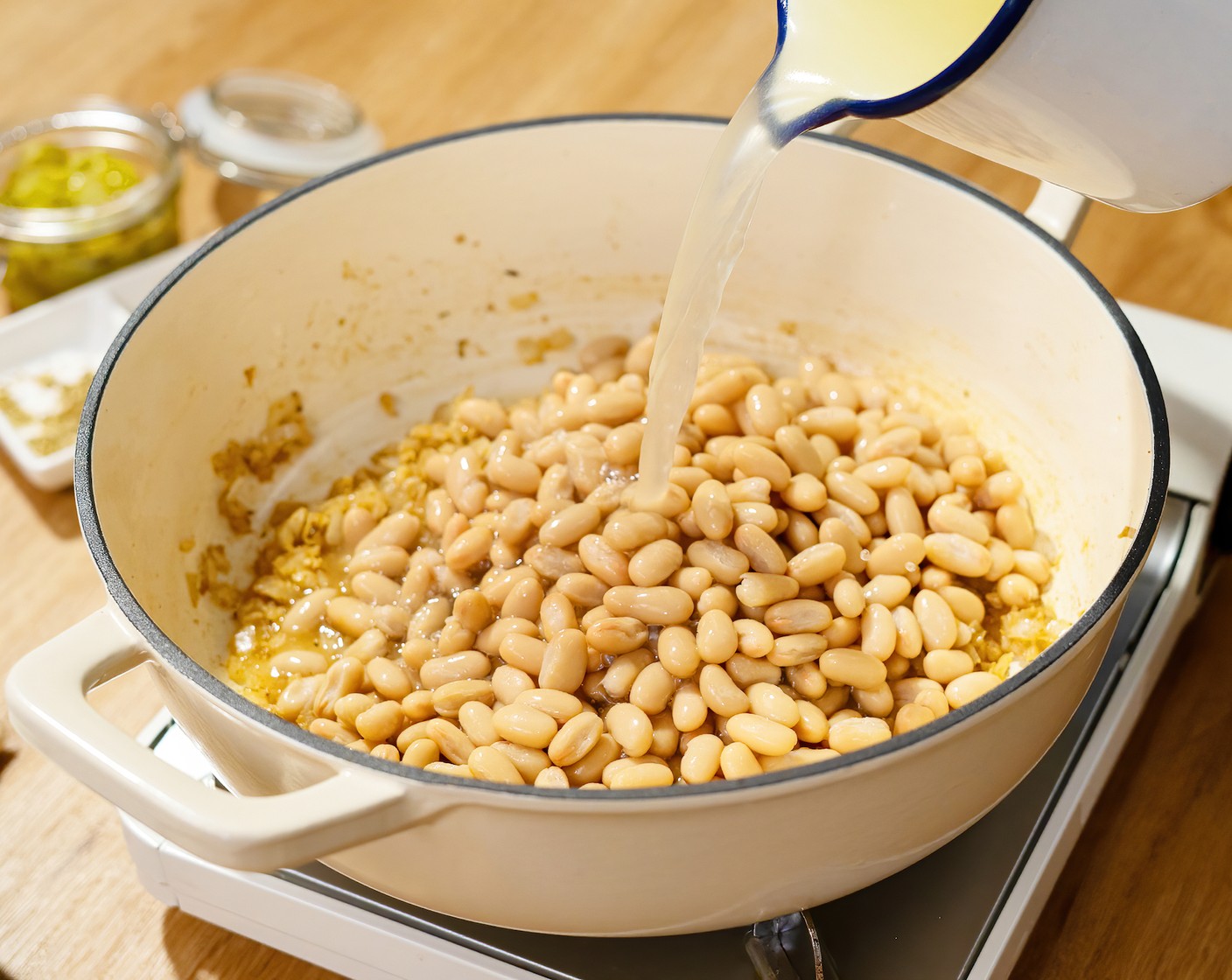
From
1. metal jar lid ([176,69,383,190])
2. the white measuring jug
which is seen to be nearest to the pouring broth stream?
the white measuring jug

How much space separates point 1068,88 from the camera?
0.47 m

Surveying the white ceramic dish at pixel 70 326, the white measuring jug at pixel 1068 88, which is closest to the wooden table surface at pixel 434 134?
the white measuring jug at pixel 1068 88

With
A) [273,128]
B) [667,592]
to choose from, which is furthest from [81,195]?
[667,592]

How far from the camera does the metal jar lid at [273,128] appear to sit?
1.14 meters

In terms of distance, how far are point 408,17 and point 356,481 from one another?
752mm

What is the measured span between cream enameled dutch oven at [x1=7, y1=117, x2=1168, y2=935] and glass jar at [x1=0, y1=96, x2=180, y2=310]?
0.31 m

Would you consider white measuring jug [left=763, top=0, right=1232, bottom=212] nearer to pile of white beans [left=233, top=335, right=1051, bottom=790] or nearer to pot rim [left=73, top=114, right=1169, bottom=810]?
pot rim [left=73, top=114, right=1169, bottom=810]

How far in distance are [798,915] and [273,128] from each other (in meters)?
0.96

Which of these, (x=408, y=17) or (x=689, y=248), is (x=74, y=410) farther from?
(x=408, y=17)

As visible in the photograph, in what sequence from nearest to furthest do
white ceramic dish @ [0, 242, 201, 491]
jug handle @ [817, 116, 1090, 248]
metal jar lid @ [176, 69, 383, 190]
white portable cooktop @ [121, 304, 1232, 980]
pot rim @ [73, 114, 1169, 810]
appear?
1. pot rim @ [73, 114, 1169, 810]
2. white portable cooktop @ [121, 304, 1232, 980]
3. jug handle @ [817, 116, 1090, 248]
4. white ceramic dish @ [0, 242, 201, 491]
5. metal jar lid @ [176, 69, 383, 190]

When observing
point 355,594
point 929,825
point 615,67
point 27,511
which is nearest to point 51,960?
point 355,594

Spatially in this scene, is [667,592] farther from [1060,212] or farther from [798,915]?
[1060,212]

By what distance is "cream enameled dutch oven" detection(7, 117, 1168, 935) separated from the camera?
441mm

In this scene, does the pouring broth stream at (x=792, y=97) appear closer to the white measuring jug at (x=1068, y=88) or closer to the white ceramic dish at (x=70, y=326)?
the white measuring jug at (x=1068, y=88)
